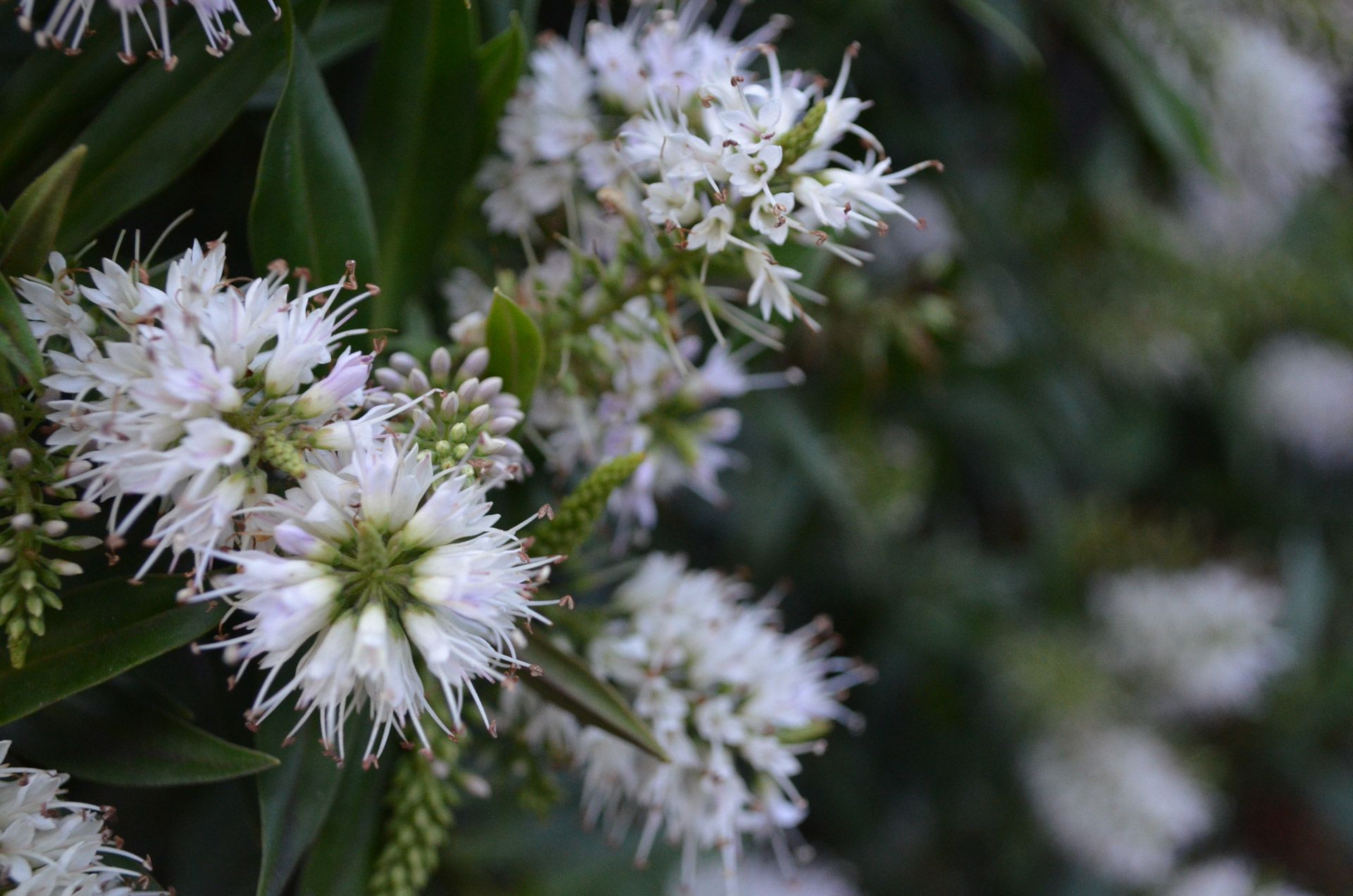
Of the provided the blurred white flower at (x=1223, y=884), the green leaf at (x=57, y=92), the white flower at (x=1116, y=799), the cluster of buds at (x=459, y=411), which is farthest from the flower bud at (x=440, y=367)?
the blurred white flower at (x=1223, y=884)

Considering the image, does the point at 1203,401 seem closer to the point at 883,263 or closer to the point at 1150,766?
the point at 1150,766

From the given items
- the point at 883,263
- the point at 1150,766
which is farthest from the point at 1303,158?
the point at 1150,766

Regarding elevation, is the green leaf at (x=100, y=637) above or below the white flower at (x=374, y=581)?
below

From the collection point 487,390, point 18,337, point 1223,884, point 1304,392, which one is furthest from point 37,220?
point 1304,392

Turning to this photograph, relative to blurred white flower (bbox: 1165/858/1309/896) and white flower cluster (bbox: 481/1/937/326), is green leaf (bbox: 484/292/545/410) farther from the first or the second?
blurred white flower (bbox: 1165/858/1309/896)

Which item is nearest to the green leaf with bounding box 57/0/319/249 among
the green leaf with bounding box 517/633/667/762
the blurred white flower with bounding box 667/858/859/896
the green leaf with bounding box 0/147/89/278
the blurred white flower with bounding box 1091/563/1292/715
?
the green leaf with bounding box 0/147/89/278

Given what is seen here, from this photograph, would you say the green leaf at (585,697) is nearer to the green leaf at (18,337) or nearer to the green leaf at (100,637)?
the green leaf at (100,637)
